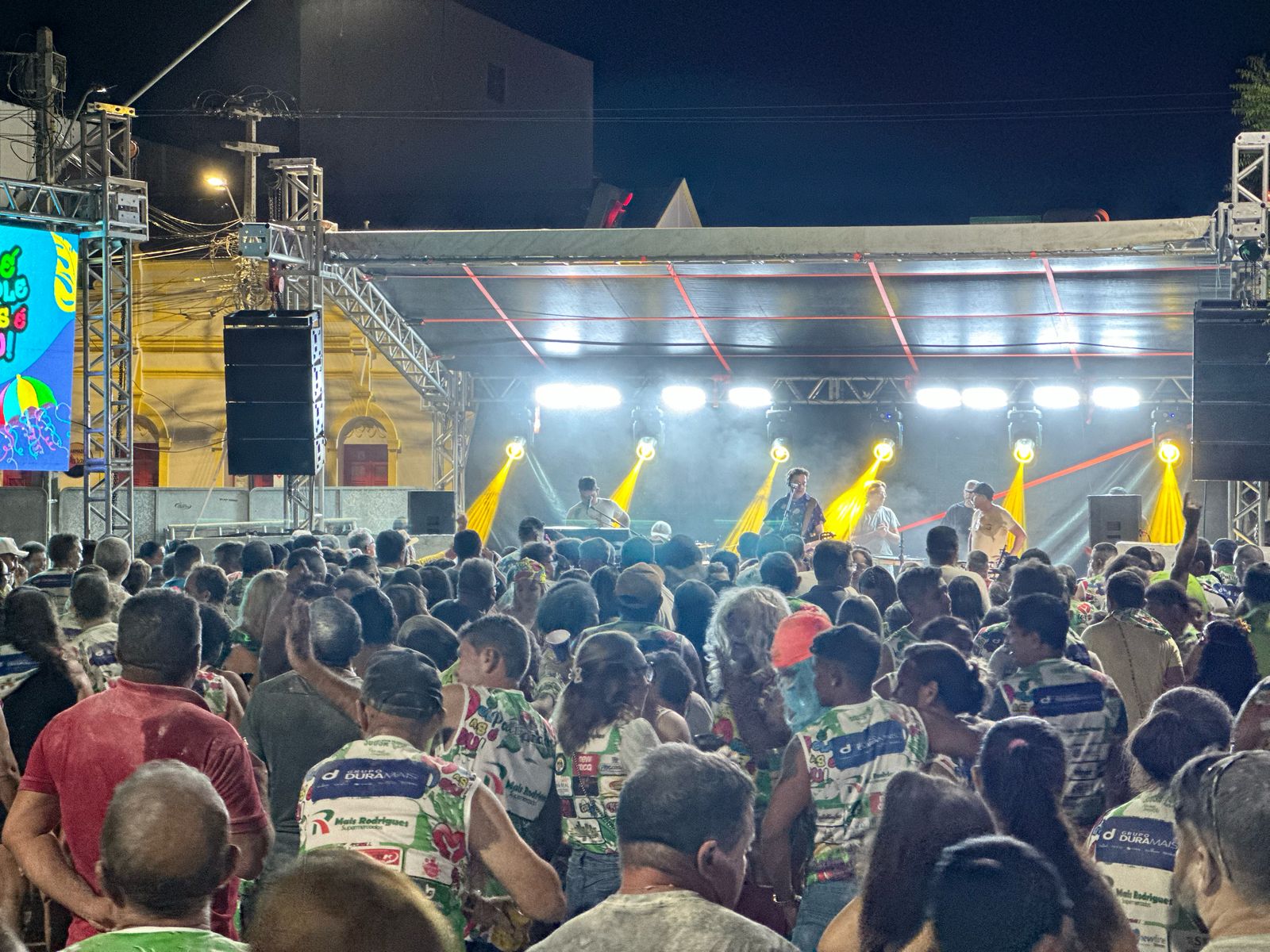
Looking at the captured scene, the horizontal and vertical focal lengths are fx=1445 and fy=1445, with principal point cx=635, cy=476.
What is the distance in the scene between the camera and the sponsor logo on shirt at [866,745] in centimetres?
400

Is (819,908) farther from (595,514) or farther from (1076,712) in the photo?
(595,514)

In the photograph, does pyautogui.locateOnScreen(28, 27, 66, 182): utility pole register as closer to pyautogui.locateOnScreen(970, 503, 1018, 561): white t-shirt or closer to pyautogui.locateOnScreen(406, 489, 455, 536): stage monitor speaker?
pyautogui.locateOnScreen(406, 489, 455, 536): stage monitor speaker

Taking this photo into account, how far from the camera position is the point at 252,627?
6.16 m

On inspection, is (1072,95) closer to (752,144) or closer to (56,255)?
(752,144)

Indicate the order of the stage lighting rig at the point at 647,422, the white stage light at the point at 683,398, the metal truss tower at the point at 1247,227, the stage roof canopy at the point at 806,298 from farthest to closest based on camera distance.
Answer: the stage lighting rig at the point at 647,422
the white stage light at the point at 683,398
the stage roof canopy at the point at 806,298
the metal truss tower at the point at 1247,227

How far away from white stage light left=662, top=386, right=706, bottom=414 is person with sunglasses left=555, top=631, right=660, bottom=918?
15.1 m

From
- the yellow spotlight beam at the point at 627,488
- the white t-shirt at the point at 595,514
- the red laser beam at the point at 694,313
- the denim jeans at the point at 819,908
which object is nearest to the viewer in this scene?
the denim jeans at the point at 819,908

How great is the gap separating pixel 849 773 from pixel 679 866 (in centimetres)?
143

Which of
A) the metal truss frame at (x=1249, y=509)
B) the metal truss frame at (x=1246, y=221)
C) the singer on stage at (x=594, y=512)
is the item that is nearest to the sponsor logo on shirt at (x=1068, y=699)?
the metal truss frame at (x=1246, y=221)

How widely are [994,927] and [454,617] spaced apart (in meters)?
4.32

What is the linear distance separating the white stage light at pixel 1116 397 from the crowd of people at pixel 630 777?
12.0 meters

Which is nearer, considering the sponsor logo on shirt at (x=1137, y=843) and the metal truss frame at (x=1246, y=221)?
the sponsor logo on shirt at (x=1137, y=843)

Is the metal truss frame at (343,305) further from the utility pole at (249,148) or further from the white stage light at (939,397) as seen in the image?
the utility pole at (249,148)

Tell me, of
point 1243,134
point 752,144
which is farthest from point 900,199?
point 1243,134
